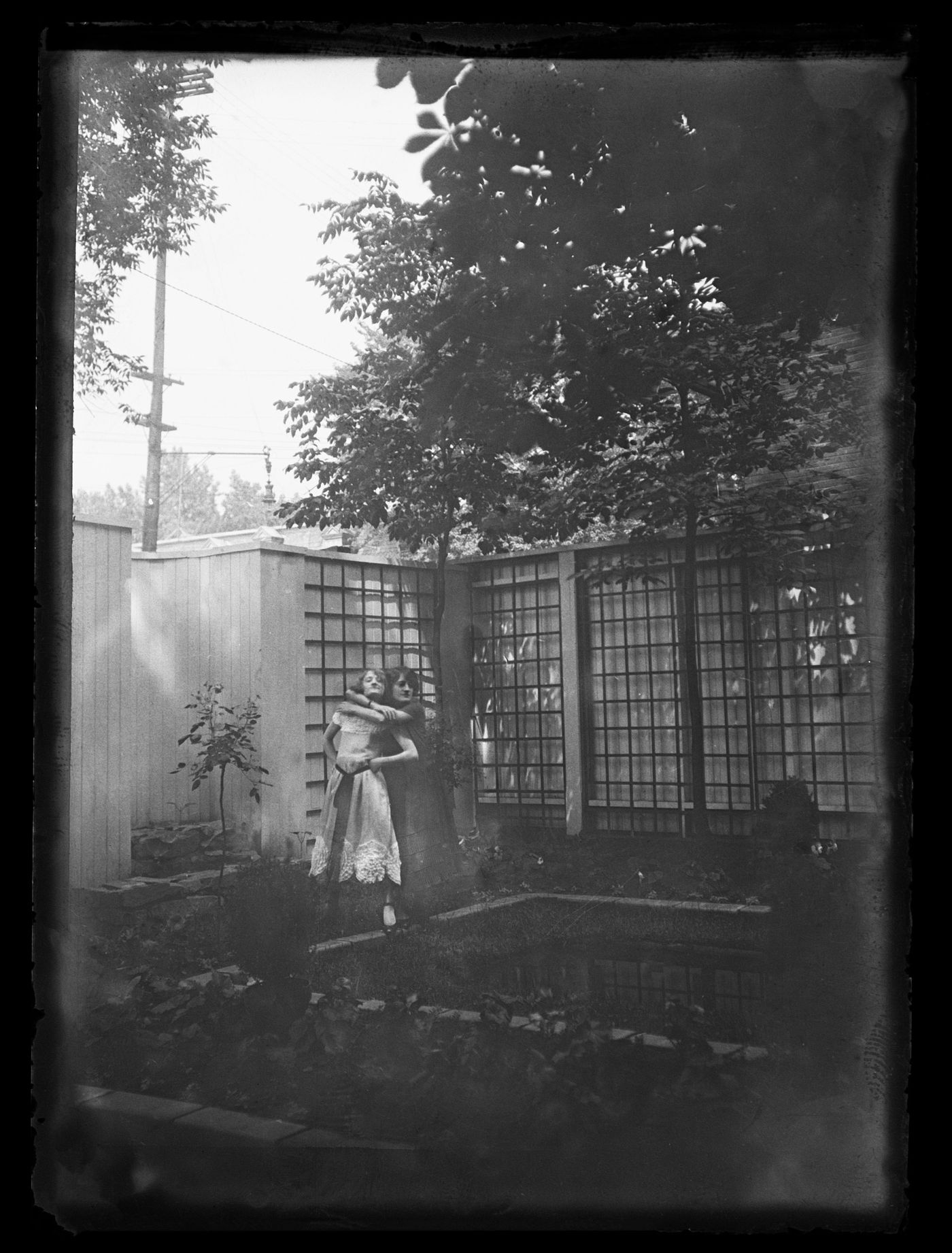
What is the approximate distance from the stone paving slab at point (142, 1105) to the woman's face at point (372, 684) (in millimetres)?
1157

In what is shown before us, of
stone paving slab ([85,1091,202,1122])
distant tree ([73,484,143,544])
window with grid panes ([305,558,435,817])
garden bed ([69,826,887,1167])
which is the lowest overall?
stone paving slab ([85,1091,202,1122])

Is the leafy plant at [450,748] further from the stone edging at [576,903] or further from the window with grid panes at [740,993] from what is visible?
the window with grid panes at [740,993]

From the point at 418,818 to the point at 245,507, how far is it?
102 cm

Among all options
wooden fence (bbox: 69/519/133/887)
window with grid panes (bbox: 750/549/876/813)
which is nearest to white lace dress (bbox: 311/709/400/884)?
wooden fence (bbox: 69/519/133/887)

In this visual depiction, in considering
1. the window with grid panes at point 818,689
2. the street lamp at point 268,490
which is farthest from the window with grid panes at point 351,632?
the window with grid panes at point 818,689

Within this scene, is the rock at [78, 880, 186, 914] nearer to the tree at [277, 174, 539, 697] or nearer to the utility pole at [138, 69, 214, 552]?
the utility pole at [138, 69, 214, 552]

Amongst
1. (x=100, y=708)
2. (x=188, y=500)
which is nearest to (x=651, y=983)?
(x=100, y=708)

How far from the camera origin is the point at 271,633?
109 inches

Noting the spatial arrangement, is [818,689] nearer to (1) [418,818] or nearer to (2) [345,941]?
(1) [418,818]

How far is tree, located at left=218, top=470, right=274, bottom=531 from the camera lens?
9.36 feet

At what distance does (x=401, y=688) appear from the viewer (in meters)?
2.78

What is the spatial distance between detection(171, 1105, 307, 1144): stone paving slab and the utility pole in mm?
1507

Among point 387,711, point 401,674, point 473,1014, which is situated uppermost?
point 401,674

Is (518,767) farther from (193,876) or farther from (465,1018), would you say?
(193,876)
